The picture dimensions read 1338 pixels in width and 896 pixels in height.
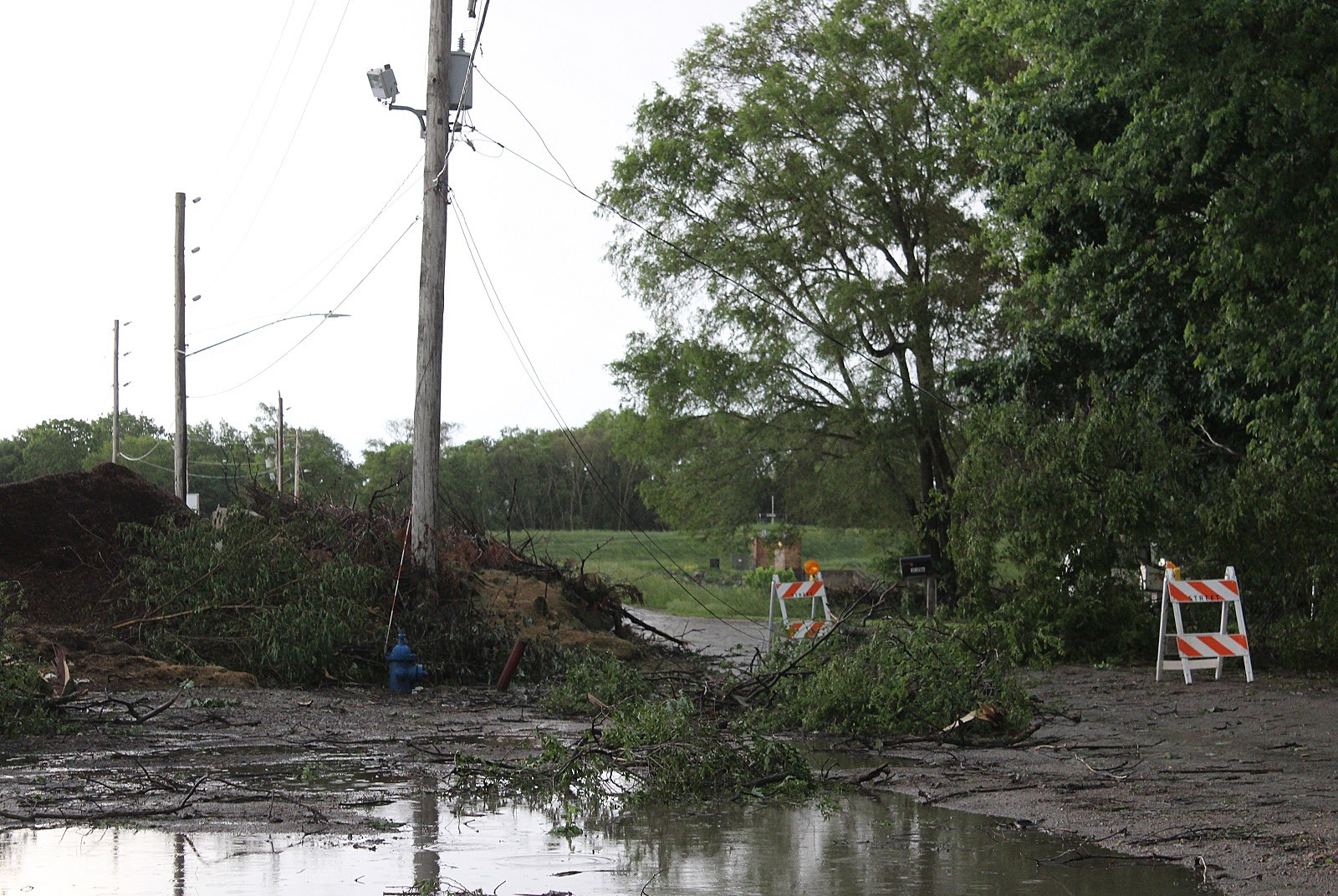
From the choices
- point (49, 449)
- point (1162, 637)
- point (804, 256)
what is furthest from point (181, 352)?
point (49, 449)

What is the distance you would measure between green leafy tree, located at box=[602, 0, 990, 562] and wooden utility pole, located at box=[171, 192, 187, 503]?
36.2 ft

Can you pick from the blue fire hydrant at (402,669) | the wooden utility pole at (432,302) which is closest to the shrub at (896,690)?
the blue fire hydrant at (402,669)

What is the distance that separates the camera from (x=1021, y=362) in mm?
21359

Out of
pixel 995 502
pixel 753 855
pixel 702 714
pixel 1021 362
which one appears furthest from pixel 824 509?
pixel 753 855

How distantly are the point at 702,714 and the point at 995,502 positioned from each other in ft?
28.3

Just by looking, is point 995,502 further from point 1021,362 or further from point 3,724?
point 3,724

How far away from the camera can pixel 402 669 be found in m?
15.2

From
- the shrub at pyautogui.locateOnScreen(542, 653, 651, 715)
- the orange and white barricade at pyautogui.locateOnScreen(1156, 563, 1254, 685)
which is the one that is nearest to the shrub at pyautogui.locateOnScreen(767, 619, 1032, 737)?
the shrub at pyautogui.locateOnScreen(542, 653, 651, 715)

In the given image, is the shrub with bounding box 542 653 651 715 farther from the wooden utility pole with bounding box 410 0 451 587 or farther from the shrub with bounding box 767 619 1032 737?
the wooden utility pole with bounding box 410 0 451 587

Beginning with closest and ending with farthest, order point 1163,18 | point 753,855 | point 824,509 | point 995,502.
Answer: point 753,855, point 1163,18, point 995,502, point 824,509

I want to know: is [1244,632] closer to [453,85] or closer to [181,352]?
[453,85]

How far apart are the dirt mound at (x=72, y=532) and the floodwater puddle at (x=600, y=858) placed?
35.0ft

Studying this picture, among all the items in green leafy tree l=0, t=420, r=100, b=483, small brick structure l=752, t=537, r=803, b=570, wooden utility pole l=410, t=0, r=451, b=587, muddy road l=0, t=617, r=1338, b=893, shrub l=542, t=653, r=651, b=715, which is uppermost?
green leafy tree l=0, t=420, r=100, b=483

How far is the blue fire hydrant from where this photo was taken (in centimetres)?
1516
